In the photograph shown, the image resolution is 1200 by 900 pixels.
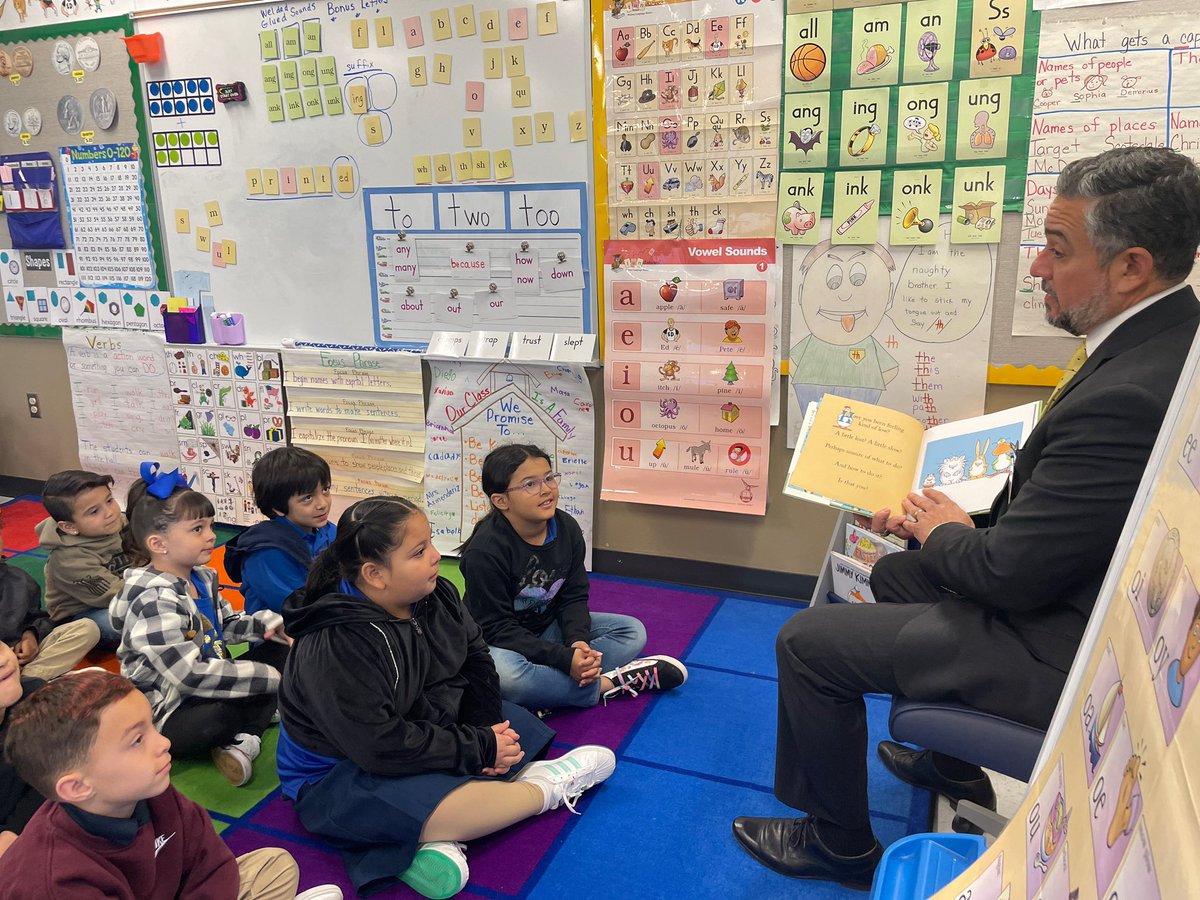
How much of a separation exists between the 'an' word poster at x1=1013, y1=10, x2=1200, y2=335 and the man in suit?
0.70 m

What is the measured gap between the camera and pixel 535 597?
230cm

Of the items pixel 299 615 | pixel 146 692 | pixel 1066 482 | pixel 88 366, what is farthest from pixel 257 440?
pixel 1066 482

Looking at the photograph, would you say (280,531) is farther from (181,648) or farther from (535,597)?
(535,597)

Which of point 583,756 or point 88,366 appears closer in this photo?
point 583,756

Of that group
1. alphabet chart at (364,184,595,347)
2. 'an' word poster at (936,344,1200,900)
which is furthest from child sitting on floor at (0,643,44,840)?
alphabet chart at (364,184,595,347)

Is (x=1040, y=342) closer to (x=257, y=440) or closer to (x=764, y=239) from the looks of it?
(x=764, y=239)

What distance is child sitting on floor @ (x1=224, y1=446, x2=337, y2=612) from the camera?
2357 millimetres

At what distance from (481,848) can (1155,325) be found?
5.17 ft

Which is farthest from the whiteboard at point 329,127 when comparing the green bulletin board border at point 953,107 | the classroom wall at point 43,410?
the classroom wall at point 43,410

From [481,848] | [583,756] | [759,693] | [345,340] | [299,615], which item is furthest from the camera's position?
[345,340]

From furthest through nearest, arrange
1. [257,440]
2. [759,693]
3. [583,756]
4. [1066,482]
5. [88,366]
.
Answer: [88,366], [257,440], [759,693], [583,756], [1066,482]

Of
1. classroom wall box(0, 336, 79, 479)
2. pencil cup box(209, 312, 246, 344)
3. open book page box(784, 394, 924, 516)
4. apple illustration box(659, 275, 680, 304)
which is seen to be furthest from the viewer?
classroom wall box(0, 336, 79, 479)

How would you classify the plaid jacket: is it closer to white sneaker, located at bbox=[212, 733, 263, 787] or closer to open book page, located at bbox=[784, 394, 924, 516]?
white sneaker, located at bbox=[212, 733, 263, 787]

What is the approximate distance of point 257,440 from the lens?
3605mm
